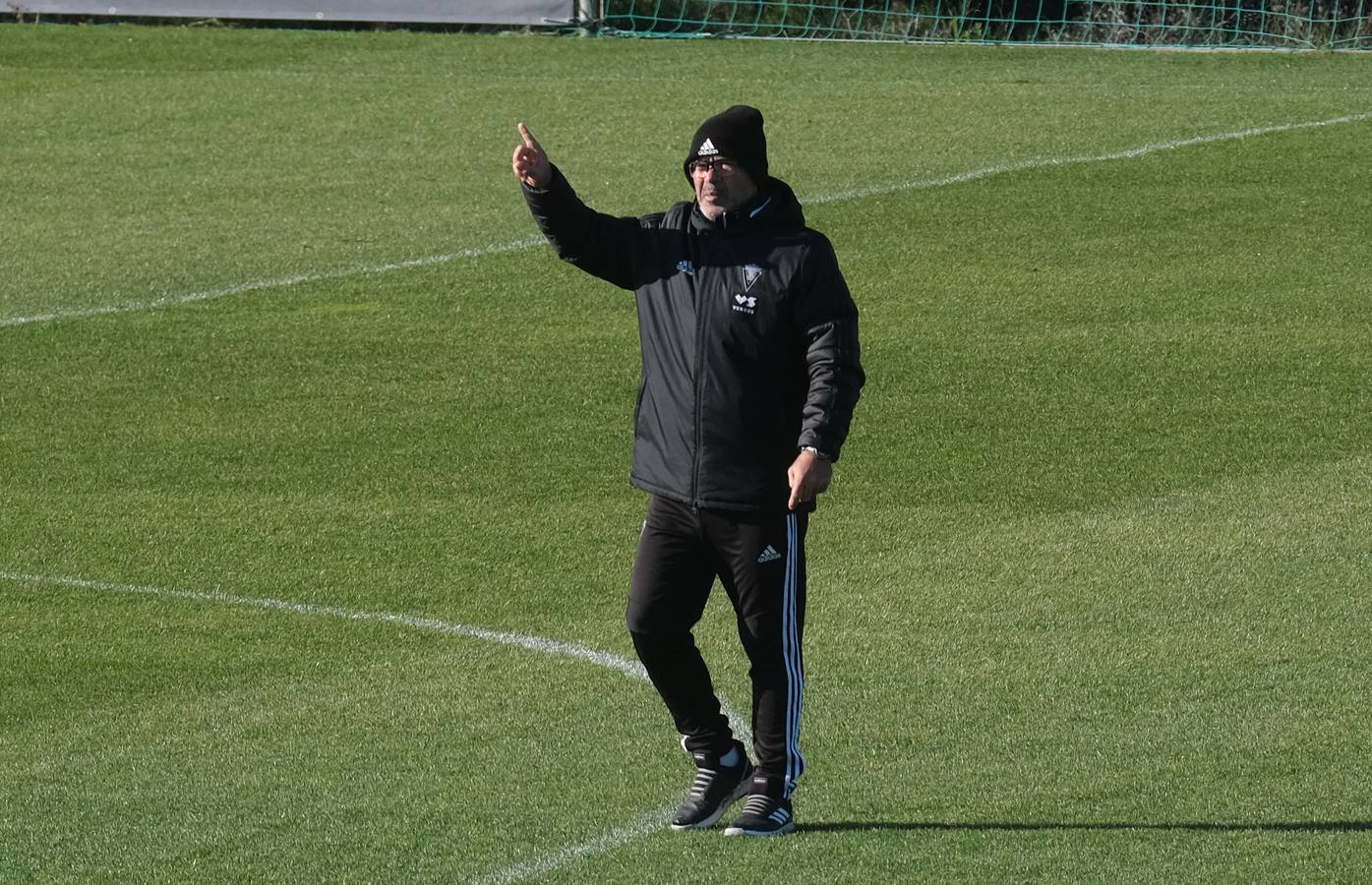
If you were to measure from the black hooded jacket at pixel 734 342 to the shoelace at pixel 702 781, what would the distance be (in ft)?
2.87

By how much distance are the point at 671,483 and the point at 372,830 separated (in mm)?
1391

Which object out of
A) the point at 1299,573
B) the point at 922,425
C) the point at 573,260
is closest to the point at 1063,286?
the point at 922,425

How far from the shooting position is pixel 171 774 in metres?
7.36

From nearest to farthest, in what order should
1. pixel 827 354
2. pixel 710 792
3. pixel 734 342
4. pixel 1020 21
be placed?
pixel 827 354 → pixel 734 342 → pixel 710 792 → pixel 1020 21

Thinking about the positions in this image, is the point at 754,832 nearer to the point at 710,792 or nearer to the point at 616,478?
the point at 710,792

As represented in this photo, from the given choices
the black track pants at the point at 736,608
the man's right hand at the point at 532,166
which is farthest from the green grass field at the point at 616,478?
the man's right hand at the point at 532,166

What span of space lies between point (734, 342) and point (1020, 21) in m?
20.7

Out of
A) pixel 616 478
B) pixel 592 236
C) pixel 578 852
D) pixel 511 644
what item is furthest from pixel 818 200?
pixel 578 852

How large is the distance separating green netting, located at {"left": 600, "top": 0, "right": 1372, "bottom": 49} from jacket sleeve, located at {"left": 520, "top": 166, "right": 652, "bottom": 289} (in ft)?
65.7

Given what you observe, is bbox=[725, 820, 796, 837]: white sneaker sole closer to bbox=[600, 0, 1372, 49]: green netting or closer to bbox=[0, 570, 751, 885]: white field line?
bbox=[0, 570, 751, 885]: white field line

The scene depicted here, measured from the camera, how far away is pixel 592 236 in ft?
22.2

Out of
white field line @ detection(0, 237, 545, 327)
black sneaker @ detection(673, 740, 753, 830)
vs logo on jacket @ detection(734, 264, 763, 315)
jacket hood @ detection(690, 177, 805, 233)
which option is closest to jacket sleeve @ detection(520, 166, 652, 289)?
jacket hood @ detection(690, 177, 805, 233)

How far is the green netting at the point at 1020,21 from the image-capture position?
2598cm

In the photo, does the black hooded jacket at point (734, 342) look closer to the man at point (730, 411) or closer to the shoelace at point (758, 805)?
the man at point (730, 411)
